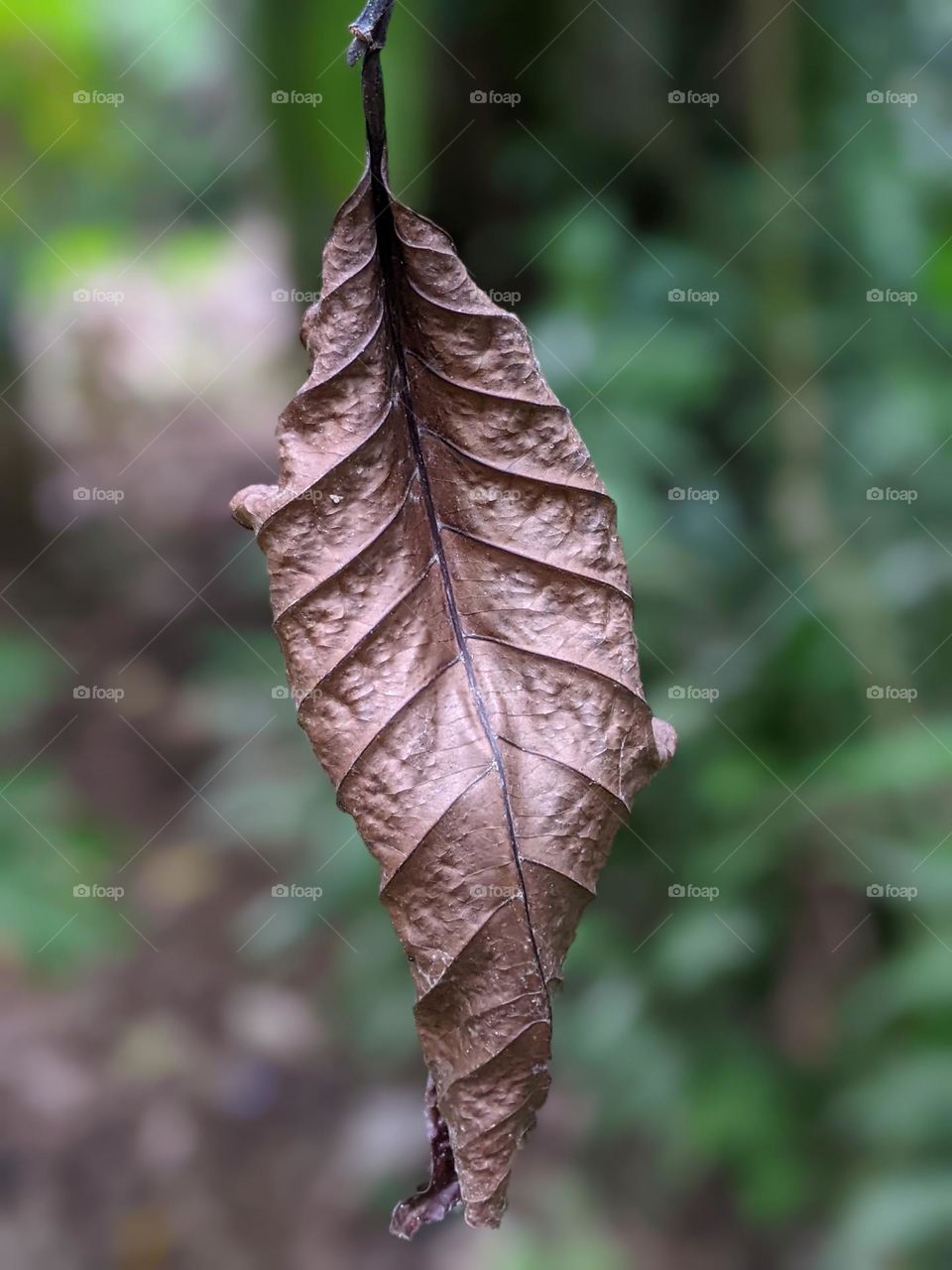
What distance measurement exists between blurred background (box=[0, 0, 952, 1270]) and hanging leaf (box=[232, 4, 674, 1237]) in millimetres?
792

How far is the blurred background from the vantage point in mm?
1448

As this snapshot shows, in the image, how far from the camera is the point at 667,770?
1.52 m

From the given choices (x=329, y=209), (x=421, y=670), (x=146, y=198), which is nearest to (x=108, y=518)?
(x=146, y=198)

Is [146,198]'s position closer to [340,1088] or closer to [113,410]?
[113,410]

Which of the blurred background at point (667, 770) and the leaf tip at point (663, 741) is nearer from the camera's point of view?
the leaf tip at point (663, 741)

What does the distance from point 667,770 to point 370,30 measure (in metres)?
1.27

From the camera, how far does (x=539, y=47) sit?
1.82m

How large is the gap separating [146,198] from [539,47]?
7.00ft

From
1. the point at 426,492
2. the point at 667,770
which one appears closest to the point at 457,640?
the point at 426,492

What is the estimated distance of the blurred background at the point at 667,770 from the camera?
1.45m

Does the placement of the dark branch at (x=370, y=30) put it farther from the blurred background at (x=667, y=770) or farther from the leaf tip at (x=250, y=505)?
the blurred background at (x=667, y=770)

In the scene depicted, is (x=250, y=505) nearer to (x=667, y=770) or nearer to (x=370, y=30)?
(x=370, y=30)

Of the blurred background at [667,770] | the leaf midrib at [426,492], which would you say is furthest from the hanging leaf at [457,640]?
the blurred background at [667,770]

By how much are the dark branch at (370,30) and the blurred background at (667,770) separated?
824mm
